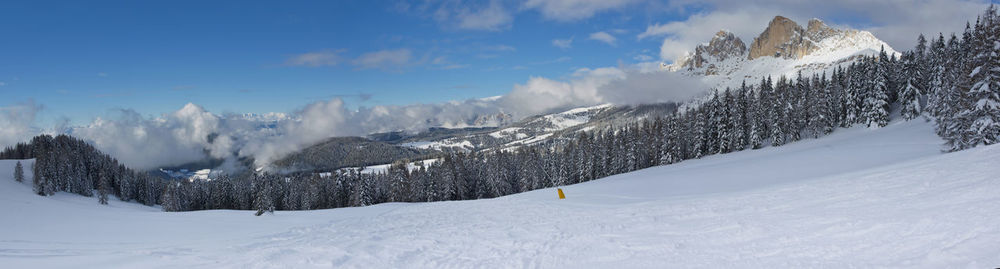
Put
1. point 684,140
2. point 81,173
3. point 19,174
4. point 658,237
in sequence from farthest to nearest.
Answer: point 81,173
point 19,174
point 684,140
point 658,237

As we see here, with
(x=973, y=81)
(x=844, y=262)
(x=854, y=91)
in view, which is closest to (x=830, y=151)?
(x=973, y=81)

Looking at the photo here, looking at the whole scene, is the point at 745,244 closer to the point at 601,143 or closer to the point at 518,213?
the point at 518,213

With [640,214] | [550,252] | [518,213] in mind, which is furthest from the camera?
[518,213]

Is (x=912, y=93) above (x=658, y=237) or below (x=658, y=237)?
above

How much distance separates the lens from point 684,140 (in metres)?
62.9

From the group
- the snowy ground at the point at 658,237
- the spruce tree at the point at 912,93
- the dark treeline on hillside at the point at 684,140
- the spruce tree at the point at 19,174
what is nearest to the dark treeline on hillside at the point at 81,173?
the dark treeline on hillside at the point at 684,140

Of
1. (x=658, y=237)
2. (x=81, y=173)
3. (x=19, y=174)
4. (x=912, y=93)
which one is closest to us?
(x=658, y=237)

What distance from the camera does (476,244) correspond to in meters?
11.0

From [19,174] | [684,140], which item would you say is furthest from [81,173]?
[684,140]

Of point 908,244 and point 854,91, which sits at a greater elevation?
point 854,91

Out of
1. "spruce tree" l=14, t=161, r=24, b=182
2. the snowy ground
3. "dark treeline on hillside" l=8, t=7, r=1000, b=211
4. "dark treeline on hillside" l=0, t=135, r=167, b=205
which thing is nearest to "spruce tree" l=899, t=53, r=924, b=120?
"dark treeline on hillside" l=8, t=7, r=1000, b=211

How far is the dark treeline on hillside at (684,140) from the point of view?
48.2 metres

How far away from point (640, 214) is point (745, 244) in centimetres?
568

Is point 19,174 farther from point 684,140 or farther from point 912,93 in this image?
point 912,93
